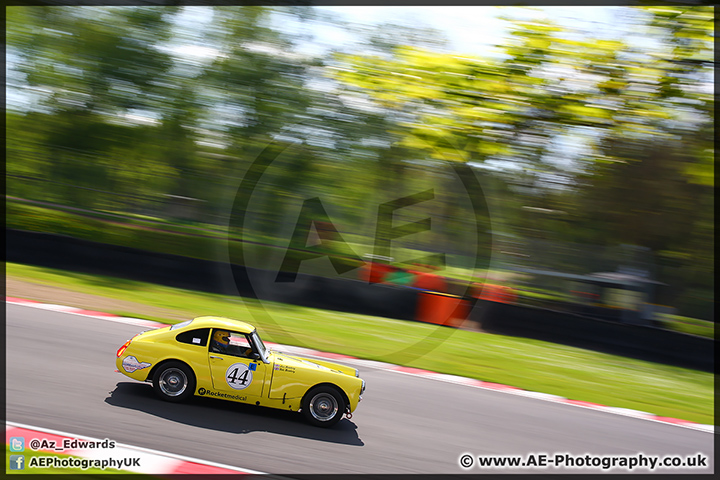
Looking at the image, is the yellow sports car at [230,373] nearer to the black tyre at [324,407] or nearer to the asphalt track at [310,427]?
the black tyre at [324,407]

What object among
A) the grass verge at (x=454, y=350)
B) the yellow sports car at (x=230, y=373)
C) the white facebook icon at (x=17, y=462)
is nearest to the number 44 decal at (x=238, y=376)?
the yellow sports car at (x=230, y=373)

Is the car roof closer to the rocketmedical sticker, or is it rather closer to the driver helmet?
the driver helmet

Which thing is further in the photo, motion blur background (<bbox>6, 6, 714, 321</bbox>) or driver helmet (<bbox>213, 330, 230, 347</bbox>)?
motion blur background (<bbox>6, 6, 714, 321</bbox>)

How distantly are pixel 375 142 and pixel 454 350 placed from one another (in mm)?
6171

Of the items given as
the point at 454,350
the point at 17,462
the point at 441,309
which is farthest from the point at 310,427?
the point at 441,309

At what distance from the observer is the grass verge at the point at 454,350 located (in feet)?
28.3

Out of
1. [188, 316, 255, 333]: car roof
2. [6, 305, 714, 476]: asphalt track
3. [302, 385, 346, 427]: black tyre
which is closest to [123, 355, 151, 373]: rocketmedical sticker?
[6, 305, 714, 476]: asphalt track

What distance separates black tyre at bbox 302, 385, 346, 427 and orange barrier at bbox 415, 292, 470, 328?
20.2 ft

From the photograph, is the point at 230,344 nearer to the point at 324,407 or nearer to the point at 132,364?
the point at 132,364

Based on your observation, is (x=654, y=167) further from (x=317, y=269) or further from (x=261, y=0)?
(x=261, y=0)

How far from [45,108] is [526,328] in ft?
44.3

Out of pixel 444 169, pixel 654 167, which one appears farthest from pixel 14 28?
pixel 654 167

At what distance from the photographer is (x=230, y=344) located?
18.0ft

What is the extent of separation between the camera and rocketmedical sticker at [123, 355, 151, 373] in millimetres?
5387
